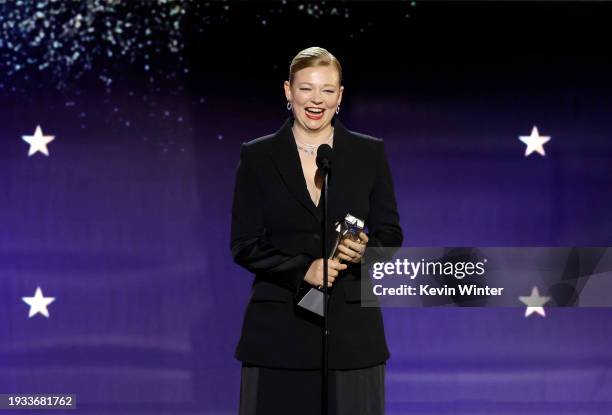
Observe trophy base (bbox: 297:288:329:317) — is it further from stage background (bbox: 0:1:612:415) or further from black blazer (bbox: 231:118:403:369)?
stage background (bbox: 0:1:612:415)

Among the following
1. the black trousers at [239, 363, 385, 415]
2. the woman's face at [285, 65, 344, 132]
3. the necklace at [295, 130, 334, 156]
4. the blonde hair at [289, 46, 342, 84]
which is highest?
the blonde hair at [289, 46, 342, 84]

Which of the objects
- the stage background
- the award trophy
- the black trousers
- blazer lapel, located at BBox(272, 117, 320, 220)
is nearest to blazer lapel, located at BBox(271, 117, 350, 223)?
blazer lapel, located at BBox(272, 117, 320, 220)

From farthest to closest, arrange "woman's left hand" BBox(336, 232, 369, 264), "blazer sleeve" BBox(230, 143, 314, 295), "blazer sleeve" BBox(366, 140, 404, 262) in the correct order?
"blazer sleeve" BBox(366, 140, 404, 262) < "blazer sleeve" BBox(230, 143, 314, 295) < "woman's left hand" BBox(336, 232, 369, 264)

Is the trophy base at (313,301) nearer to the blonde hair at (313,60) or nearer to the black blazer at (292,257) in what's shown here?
the black blazer at (292,257)

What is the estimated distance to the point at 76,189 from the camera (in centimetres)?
374

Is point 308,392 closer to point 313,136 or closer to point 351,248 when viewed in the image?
point 351,248

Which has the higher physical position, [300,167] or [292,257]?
[300,167]

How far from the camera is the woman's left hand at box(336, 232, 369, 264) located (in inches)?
89.5

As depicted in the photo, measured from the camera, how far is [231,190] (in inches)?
148

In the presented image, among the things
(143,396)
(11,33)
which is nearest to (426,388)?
(143,396)

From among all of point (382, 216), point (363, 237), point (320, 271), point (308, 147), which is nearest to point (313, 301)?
point (320, 271)

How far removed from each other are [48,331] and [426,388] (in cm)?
161

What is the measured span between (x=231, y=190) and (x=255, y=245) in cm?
135

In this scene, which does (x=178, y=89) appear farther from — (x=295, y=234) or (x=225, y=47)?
(x=295, y=234)
